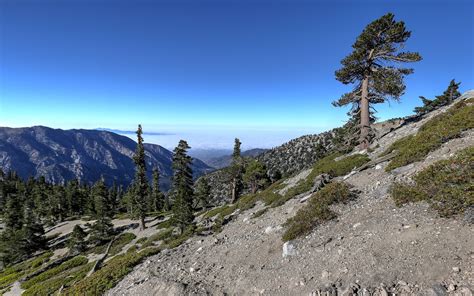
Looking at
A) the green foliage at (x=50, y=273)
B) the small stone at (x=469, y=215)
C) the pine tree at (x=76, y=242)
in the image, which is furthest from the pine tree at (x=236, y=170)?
the small stone at (x=469, y=215)

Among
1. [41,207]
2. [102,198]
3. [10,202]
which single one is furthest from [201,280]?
[41,207]

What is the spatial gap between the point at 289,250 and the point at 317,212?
2.64m

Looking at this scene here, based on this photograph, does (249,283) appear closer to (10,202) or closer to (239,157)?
(239,157)

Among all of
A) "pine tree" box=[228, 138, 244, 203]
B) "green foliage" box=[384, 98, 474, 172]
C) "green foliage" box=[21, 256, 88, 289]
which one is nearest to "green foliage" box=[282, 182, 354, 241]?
"green foliage" box=[384, 98, 474, 172]

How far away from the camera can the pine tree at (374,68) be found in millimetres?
22891

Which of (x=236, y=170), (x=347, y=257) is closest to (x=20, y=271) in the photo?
(x=236, y=170)

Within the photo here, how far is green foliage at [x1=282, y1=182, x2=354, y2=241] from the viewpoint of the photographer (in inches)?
473

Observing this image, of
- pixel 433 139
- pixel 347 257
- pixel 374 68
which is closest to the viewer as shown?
pixel 347 257

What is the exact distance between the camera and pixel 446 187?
929cm

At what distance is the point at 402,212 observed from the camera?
408 inches

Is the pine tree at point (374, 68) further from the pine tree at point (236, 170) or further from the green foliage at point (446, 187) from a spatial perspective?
the pine tree at point (236, 170)

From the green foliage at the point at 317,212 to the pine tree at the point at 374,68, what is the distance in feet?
44.0

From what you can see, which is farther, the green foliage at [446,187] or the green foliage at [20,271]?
the green foliage at [20,271]

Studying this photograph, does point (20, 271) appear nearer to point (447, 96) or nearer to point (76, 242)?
point (76, 242)
